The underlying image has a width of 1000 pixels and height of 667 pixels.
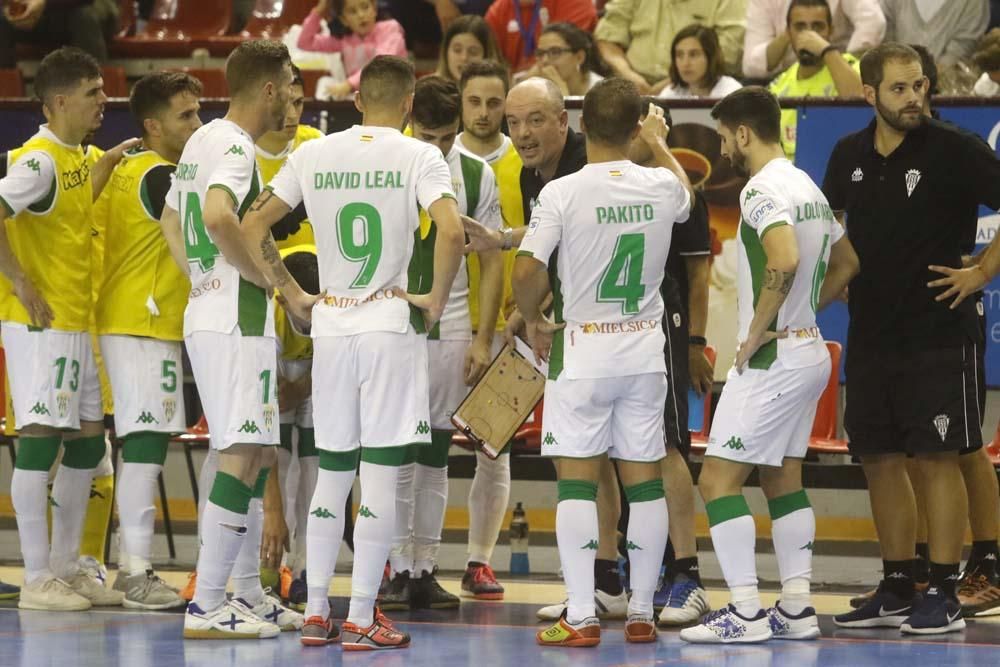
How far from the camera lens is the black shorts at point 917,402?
6934 millimetres

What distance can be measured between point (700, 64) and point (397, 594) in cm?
486

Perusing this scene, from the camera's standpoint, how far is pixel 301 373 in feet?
24.7

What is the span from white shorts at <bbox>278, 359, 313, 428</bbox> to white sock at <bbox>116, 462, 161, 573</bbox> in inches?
27.2

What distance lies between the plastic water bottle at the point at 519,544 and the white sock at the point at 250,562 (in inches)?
90.2

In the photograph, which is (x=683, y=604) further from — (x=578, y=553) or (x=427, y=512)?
(x=427, y=512)

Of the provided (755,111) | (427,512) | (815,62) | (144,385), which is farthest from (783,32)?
(144,385)

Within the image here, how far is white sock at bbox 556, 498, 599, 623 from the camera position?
21.1ft

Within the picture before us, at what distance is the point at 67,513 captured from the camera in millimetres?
7754

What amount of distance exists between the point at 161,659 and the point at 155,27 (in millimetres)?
10580

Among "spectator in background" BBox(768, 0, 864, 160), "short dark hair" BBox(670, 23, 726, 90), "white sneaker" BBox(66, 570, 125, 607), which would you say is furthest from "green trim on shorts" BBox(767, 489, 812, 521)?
"short dark hair" BBox(670, 23, 726, 90)

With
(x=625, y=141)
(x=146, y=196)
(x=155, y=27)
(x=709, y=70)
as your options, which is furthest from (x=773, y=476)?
(x=155, y=27)

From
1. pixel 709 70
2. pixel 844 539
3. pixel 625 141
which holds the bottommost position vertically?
pixel 844 539

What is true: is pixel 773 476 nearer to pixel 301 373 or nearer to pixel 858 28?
pixel 301 373

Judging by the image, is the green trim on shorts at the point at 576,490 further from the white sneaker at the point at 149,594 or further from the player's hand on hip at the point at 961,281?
the white sneaker at the point at 149,594
